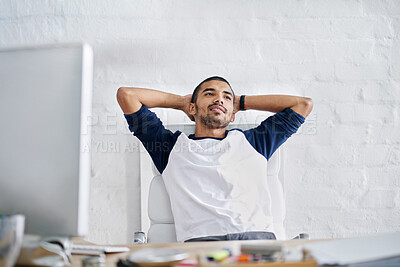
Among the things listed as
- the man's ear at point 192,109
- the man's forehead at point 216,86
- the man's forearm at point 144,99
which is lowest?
the man's ear at point 192,109

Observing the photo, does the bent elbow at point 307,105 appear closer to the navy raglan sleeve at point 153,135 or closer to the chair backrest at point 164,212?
the chair backrest at point 164,212

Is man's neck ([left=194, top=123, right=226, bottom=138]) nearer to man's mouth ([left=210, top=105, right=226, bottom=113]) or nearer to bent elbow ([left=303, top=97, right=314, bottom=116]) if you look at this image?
man's mouth ([left=210, top=105, right=226, bottom=113])

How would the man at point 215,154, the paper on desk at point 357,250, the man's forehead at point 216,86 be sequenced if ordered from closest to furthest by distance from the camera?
the paper on desk at point 357,250 → the man at point 215,154 → the man's forehead at point 216,86

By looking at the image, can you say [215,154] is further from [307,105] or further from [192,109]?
[307,105]

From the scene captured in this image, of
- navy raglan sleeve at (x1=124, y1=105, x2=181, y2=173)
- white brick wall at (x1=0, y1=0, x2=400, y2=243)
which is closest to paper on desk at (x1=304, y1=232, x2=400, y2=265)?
navy raglan sleeve at (x1=124, y1=105, x2=181, y2=173)

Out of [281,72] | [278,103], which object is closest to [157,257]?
[278,103]

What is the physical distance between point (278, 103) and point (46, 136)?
133 cm

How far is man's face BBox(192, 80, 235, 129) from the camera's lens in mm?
1795

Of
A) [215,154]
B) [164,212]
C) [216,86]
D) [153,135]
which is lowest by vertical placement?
[164,212]

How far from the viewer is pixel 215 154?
171cm

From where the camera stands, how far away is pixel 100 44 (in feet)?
6.75

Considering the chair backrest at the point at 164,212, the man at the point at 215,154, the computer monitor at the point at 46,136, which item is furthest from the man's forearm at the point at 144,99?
the computer monitor at the point at 46,136

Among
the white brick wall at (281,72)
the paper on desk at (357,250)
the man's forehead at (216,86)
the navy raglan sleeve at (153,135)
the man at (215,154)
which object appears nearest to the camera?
the paper on desk at (357,250)

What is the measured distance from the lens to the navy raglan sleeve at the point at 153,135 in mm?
1748
